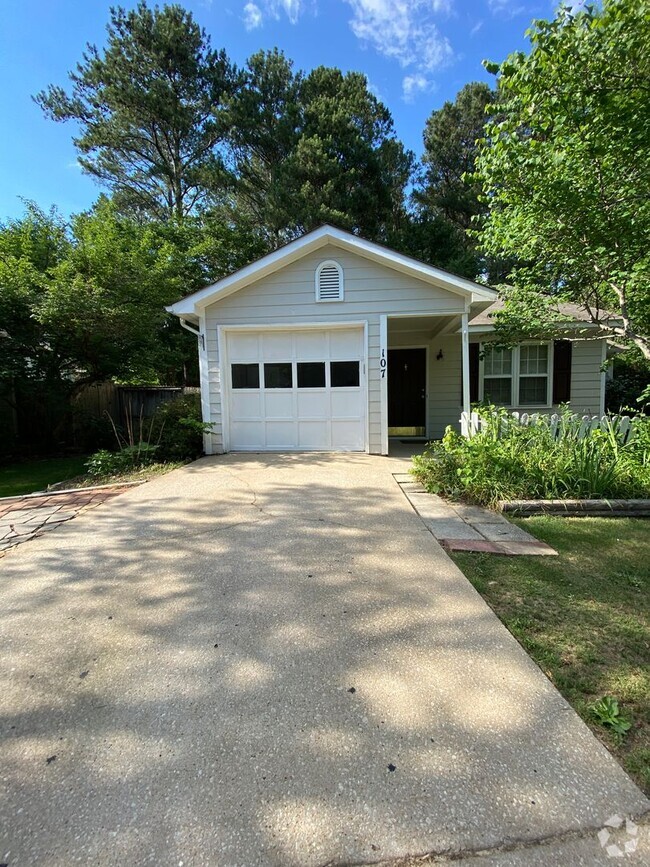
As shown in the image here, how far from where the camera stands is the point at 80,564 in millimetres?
3531

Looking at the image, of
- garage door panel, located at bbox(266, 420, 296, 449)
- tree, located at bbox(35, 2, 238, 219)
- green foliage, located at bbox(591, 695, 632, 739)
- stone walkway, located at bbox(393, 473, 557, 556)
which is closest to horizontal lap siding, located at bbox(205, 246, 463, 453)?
garage door panel, located at bbox(266, 420, 296, 449)

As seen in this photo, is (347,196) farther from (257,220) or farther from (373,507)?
(373,507)

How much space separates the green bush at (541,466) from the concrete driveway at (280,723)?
2.00m

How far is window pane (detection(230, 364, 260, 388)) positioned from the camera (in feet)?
27.4

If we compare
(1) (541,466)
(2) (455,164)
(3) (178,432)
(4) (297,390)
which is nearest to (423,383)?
(4) (297,390)

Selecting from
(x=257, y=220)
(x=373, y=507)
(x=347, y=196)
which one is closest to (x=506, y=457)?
(x=373, y=507)

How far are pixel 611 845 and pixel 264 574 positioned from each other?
2375 mm

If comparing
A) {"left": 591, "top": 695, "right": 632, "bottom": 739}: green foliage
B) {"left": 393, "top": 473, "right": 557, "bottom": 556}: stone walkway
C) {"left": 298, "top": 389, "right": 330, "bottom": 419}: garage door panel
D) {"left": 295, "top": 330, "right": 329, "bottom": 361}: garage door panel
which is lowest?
{"left": 591, "top": 695, "right": 632, "bottom": 739}: green foliage

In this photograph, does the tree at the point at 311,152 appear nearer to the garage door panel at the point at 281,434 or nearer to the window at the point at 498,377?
the window at the point at 498,377

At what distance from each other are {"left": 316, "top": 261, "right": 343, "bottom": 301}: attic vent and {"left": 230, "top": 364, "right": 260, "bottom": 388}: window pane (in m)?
1.85

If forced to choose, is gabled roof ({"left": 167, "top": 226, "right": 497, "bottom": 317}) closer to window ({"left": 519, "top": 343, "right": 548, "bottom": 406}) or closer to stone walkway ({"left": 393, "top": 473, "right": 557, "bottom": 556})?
window ({"left": 519, "top": 343, "right": 548, "bottom": 406})

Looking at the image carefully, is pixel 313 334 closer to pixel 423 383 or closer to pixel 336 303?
pixel 336 303

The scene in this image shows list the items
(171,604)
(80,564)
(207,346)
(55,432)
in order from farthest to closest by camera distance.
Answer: (55,432), (207,346), (80,564), (171,604)

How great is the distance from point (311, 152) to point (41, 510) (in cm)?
1573
